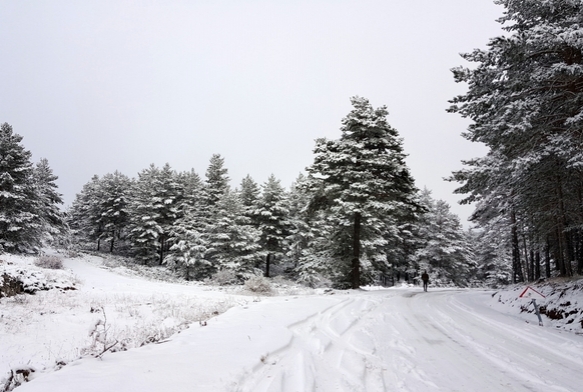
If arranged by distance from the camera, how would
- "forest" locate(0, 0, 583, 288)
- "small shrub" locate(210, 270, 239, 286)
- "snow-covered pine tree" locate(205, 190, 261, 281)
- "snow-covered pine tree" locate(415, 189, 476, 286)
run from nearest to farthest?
"forest" locate(0, 0, 583, 288) < "small shrub" locate(210, 270, 239, 286) < "snow-covered pine tree" locate(205, 190, 261, 281) < "snow-covered pine tree" locate(415, 189, 476, 286)

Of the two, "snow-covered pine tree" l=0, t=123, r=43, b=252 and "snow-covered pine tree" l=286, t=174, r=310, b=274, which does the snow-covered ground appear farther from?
"snow-covered pine tree" l=286, t=174, r=310, b=274

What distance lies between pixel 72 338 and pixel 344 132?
57.1 ft

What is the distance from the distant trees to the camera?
2345cm

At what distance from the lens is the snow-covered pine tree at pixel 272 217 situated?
34.0 metres

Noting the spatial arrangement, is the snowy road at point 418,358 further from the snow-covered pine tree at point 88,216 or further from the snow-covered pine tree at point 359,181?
the snow-covered pine tree at point 88,216

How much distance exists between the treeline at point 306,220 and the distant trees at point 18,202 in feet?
35.9

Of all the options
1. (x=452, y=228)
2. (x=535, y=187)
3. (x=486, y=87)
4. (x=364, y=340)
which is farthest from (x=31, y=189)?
(x=452, y=228)

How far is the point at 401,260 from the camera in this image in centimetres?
4050

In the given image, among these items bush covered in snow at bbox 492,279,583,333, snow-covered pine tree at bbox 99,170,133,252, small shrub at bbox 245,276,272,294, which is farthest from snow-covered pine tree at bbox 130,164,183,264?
bush covered in snow at bbox 492,279,583,333

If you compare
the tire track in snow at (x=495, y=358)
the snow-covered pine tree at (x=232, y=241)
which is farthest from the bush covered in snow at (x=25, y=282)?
the snow-covered pine tree at (x=232, y=241)

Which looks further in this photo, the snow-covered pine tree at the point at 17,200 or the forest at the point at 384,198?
the snow-covered pine tree at the point at 17,200

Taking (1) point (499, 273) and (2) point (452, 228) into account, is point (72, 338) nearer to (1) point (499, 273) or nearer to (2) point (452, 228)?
(2) point (452, 228)

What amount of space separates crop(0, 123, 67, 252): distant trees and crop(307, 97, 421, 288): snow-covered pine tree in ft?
71.7

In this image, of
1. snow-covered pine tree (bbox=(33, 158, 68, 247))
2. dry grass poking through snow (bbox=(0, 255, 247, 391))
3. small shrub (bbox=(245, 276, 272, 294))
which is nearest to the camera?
dry grass poking through snow (bbox=(0, 255, 247, 391))
